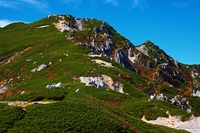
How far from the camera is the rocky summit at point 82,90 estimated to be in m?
30.1

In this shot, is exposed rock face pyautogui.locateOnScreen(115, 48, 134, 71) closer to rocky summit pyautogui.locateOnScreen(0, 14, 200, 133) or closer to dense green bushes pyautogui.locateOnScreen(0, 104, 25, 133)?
rocky summit pyautogui.locateOnScreen(0, 14, 200, 133)

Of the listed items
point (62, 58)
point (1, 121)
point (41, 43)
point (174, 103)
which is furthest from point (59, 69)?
point (1, 121)

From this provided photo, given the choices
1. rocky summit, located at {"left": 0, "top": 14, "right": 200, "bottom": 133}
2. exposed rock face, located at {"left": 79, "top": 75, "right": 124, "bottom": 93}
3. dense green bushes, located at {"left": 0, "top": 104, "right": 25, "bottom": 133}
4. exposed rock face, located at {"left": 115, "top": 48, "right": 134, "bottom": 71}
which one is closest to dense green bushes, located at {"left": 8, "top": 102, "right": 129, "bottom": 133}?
rocky summit, located at {"left": 0, "top": 14, "right": 200, "bottom": 133}

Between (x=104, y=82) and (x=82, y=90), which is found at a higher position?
(x=104, y=82)

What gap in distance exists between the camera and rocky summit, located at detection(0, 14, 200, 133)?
30094 millimetres

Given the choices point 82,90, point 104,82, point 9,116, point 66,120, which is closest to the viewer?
point 66,120

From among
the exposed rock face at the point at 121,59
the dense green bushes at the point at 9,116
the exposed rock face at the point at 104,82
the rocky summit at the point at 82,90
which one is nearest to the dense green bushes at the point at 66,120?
the rocky summit at the point at 82,90

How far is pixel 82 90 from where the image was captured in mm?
68812

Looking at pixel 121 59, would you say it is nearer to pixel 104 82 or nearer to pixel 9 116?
pixel 104 82

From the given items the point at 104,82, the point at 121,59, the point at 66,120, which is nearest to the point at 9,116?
the point at 66,120

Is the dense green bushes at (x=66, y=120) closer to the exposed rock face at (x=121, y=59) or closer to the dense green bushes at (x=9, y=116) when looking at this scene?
the dense green bushes at (x=9, y=116)

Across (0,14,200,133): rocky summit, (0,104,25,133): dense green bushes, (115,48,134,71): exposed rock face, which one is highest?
(115,48,134,71): exposed rock face

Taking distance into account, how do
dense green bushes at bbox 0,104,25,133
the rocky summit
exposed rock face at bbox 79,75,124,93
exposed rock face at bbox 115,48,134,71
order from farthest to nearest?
exposed rock face at bbox 115,48,134,71 → exposed rock face at bbox 79,75,124,93 → the rocky summit → dense green bushes at bbox 0,104,25,133

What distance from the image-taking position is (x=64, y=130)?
27.5m
